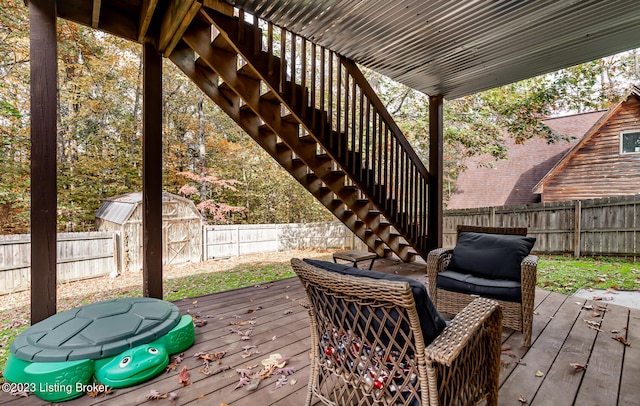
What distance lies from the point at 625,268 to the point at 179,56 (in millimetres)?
7624

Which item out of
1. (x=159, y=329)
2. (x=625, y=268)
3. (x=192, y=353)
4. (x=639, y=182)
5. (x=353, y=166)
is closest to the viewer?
(x=159, y=329)

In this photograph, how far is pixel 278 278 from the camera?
18.0ft

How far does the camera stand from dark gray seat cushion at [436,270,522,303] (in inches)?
91.9

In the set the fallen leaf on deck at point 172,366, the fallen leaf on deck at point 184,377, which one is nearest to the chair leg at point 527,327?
the fallen leaf on deck at point 184,377

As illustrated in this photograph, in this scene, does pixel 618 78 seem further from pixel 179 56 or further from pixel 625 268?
pixel 179 56

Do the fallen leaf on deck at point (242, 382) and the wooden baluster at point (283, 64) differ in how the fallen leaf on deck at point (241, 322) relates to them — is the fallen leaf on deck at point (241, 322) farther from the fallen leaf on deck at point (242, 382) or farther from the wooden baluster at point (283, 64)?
the wooden baluster at point (283, 64)

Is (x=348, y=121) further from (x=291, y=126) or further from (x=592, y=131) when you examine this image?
(x=592, y=131)

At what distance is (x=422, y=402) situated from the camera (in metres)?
1.07

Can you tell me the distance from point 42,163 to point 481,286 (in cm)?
344

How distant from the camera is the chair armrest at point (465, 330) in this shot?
102 centimetres

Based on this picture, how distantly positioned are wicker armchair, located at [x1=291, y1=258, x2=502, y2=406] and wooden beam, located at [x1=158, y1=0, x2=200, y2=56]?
7.08 ft

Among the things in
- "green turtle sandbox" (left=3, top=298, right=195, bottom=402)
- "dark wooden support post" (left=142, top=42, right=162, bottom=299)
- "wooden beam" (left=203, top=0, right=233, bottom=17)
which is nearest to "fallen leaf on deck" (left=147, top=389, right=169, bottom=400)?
"green turtle sandbox" (left=3, top=298, right=195, bottom=402)

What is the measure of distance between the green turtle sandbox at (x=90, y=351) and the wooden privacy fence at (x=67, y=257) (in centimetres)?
395

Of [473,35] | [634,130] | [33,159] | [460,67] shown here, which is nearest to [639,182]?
[634,130]
